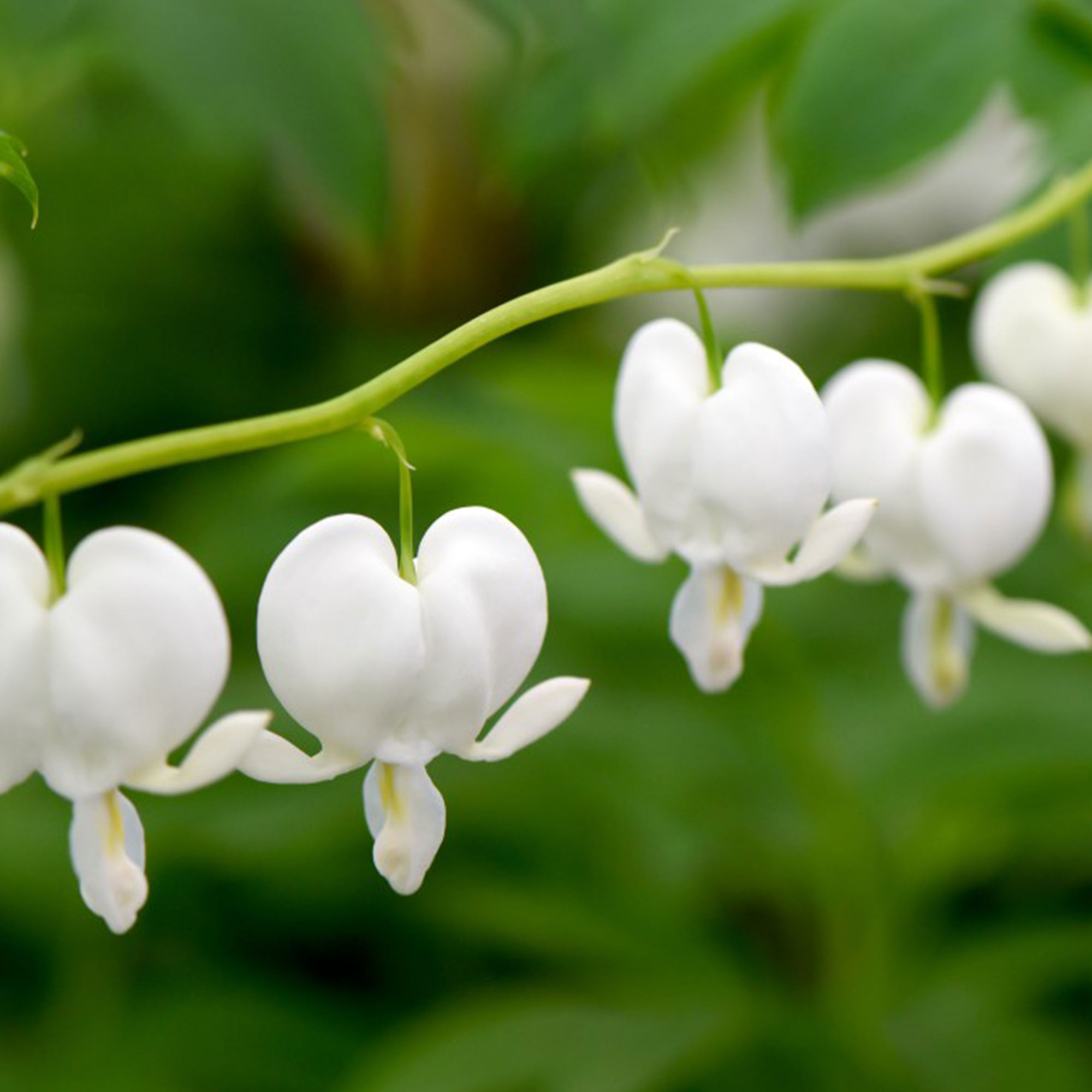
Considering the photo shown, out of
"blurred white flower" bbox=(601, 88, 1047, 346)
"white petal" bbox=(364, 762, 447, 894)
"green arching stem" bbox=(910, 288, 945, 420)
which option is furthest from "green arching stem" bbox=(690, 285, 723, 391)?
"blurred white flower" bbox=(601, 88, 1047, 346)

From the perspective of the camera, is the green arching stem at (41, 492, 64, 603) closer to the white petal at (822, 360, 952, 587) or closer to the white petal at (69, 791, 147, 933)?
the white petal at (69, 791, 147, 933)

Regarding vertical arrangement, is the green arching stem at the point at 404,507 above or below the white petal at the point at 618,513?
above

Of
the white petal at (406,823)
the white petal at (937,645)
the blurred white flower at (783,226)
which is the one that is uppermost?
the white petal at (406,823)

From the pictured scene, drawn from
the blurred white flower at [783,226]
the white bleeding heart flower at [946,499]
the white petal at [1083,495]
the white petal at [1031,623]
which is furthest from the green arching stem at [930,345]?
the blurred white flower at [783,226]

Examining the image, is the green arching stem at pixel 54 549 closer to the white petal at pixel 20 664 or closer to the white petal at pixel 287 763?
the white petal at pixel 20 664

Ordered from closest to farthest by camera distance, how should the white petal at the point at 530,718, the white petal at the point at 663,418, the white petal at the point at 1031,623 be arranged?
the white petal at the point at 530,718, the white petal at the point at 663,418, the white petal at the point at 1031,623

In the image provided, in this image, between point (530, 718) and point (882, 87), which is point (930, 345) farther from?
point (530, 718)
